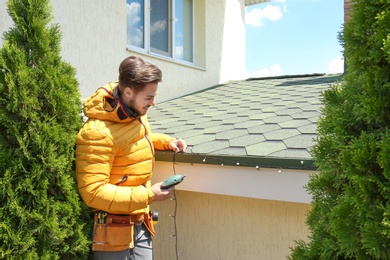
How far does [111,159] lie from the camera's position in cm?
236

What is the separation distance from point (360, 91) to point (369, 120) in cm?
21

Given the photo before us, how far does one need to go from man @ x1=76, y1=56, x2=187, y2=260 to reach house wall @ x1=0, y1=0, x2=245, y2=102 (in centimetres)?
222

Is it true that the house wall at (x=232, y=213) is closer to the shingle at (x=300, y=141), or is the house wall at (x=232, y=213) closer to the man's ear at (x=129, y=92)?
the shingle at (x=300, y=141)

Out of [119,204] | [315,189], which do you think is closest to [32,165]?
[119,204]

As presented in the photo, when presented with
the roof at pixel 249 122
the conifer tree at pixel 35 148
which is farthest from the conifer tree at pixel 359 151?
the conifer tree at pixel 35 148

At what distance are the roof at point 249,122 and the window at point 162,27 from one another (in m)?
1.02

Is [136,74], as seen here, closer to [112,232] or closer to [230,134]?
[112,232]

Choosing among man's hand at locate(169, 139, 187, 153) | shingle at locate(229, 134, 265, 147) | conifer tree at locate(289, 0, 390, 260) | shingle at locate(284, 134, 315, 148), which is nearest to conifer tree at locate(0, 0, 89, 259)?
man's hand at locate(169, 139, 187, 153)

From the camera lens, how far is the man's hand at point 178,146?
132 inches

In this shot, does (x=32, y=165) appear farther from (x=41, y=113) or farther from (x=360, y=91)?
(x=360, y=91)

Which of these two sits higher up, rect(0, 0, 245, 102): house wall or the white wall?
rect(0, 0, 245, 102): house wall

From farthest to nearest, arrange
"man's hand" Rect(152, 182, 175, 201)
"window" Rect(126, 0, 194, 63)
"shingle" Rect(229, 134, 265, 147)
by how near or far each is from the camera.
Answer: "window" Rect(126, 0, 194, 63) < "shingle" Rect(229, 134, 265, 147) < "man's hand" Rect(152, 182, 175, 201)

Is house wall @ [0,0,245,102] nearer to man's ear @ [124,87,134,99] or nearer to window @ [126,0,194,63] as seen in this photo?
window @ [126,0,194,63]

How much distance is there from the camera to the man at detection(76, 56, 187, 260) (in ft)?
7.59
